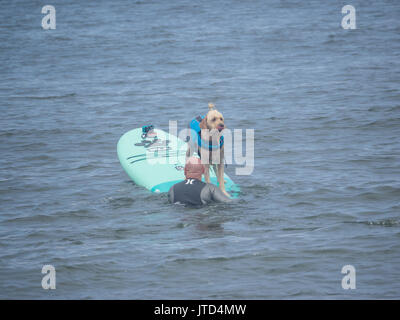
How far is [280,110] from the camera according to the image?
55.9 feet

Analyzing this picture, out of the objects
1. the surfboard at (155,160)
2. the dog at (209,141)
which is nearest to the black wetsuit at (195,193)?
the dog at (209,141)

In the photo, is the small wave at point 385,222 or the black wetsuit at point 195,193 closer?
the small wave at point 385,222

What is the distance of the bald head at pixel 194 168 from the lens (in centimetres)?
957

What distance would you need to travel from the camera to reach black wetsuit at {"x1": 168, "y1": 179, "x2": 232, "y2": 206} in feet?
31.1

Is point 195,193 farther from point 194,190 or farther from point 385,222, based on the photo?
point 385,222

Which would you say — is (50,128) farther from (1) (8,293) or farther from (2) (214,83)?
(1) (8,293)

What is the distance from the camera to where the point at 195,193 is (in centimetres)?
946

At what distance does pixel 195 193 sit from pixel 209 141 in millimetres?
855

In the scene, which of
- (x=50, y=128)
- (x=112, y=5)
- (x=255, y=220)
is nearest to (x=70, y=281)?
(x=255, y=220)

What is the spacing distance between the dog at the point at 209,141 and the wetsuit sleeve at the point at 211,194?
0.19 metres

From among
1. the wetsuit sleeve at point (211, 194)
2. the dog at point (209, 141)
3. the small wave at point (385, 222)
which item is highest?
the dog at point (209, 141)

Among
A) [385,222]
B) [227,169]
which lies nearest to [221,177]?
[227,169]

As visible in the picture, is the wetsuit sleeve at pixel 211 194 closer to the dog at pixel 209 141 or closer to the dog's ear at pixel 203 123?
the dog at pixel 209 141

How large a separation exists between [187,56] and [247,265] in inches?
695
